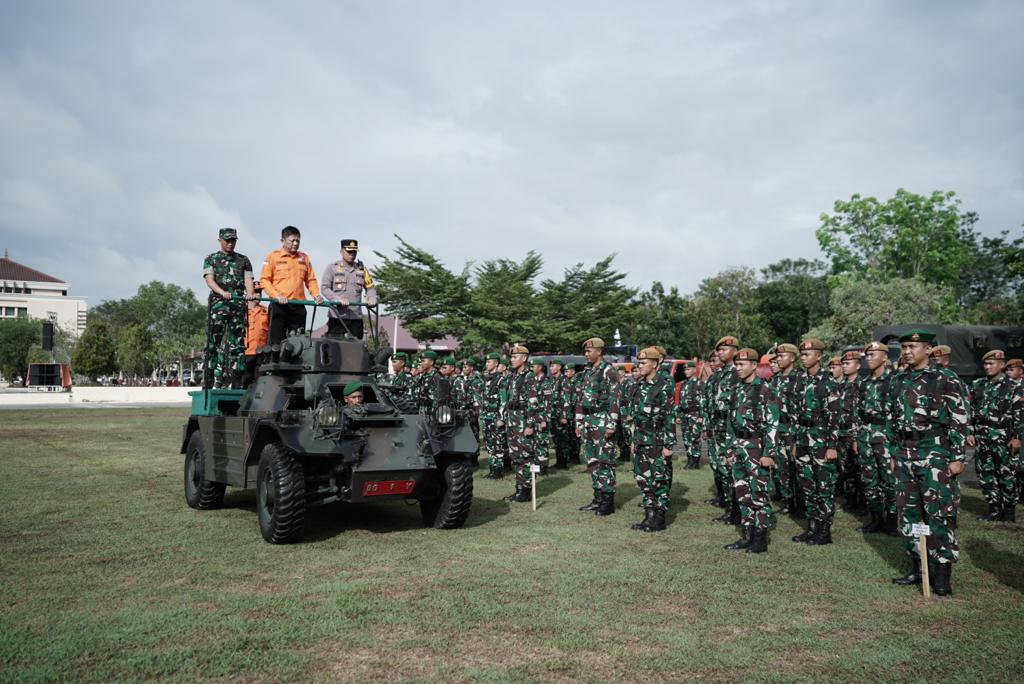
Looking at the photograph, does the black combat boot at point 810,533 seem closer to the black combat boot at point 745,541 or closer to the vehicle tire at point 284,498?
the black combat boot at point 745,541

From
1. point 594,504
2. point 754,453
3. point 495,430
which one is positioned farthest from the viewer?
point 495,430

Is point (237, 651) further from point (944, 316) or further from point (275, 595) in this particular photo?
point (944, 316)

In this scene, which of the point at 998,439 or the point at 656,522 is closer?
the point at 656,522

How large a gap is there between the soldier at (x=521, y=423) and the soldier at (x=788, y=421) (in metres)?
3.06

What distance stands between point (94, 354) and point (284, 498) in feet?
181

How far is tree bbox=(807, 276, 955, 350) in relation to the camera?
32.6 metres

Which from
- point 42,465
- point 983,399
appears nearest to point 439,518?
point 983,399

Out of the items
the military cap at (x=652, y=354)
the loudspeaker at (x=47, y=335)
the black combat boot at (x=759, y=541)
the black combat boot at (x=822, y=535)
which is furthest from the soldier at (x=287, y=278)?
the loudspeaker at (x=47, y=335)

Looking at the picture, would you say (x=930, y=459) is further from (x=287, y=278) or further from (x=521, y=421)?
(x=287, y=278)

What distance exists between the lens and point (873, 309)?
32.8 m

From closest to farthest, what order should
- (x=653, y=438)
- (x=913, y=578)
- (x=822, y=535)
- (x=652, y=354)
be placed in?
(x=913, y=578), (x=822, y=535), (x=653, y=438), (x=652, y=354)

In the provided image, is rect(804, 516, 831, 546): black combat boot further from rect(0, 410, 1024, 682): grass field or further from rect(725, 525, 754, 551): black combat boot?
rect(725, 525, 754, 551): black combat boot

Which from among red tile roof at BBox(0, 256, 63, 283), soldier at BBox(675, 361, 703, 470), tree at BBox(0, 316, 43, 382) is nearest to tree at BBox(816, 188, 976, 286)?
soldier at BBox(675, 361, 703, 470)

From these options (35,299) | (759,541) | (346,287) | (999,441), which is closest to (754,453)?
(759,541)
